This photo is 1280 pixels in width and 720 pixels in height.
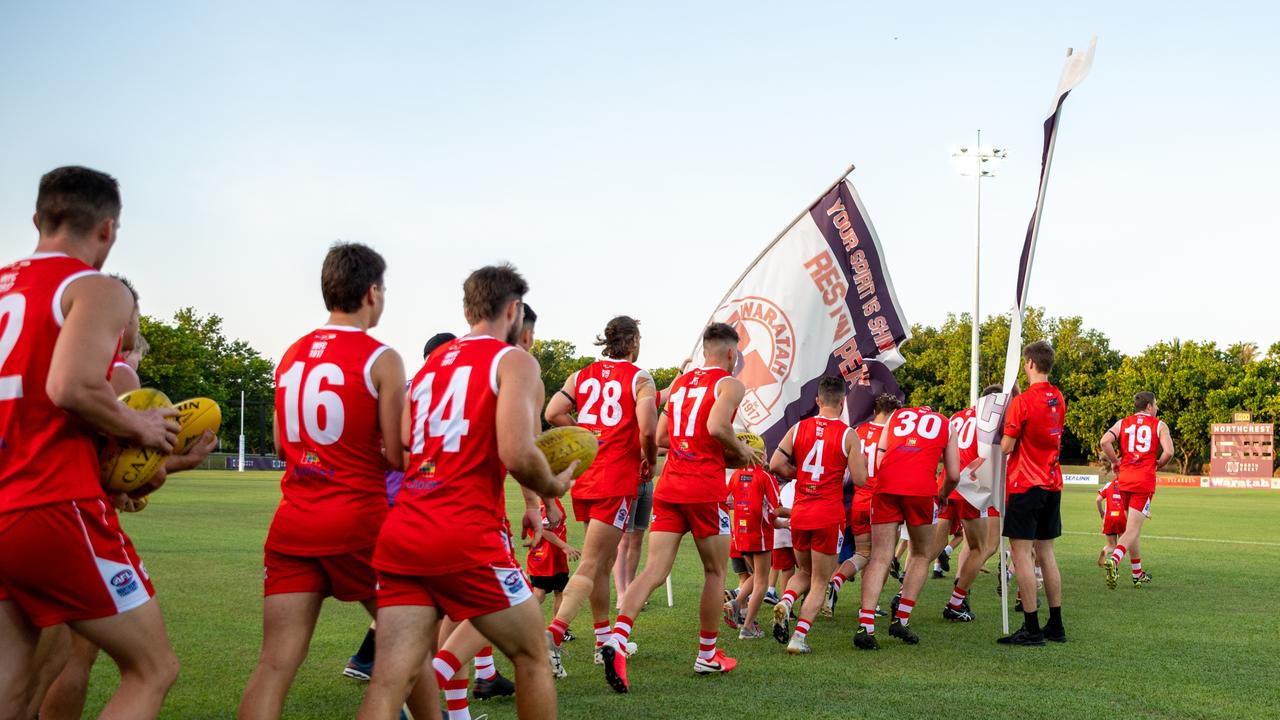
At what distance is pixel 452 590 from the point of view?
13.0ft

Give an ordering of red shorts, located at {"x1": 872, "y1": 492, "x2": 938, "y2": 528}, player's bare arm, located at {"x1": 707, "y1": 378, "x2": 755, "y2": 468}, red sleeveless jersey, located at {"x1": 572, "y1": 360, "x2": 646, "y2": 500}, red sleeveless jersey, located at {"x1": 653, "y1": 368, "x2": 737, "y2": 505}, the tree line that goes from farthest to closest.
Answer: the tree line < red shorts, located at {"x1": 872, "y1": 492, "x2": 938, "y2": 528} < red sleeveless jersey, located at {"x1": 572, "y1": 360, "x2": 646, "y2": 500} < red sleeveless jersey, located at {"x1": 653, "y1": 368, "x2": 737, "y2": 505} < player's bare arm, located at {"x1": 707, "y1": 378, "x2": 755, "y2": 468}

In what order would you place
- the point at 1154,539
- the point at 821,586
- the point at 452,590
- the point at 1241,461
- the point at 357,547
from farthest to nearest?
the point at 1241,461
the point at 1154,539
the point at 821,586
the point at 357,547
the point at 452,590

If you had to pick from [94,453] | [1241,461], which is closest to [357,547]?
[94,453]

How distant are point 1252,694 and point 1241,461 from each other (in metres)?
52.6

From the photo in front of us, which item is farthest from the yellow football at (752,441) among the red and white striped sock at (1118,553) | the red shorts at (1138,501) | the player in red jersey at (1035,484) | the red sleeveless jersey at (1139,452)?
the red sleeveless jersey at (1139,452)

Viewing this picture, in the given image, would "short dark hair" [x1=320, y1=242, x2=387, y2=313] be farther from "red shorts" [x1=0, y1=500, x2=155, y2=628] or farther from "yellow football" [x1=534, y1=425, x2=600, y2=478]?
"red shorts" [x1=0, y1=500, x2=155, y2=628]

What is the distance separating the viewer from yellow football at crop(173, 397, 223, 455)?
4285mm

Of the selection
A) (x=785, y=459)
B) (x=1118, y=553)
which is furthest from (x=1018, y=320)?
(x=1118, y=553)

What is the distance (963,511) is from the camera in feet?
35.1

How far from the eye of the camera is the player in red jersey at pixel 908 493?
9.03 metres

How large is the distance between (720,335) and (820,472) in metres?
1.97

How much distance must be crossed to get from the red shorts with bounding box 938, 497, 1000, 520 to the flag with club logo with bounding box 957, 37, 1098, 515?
638 mm

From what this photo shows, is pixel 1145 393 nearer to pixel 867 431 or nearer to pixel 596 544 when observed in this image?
pixel 867 431

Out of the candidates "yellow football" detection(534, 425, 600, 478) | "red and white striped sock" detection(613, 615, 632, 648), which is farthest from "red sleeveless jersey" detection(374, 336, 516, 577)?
"red and white striped sock" detection(613, 615, 632, 648)
